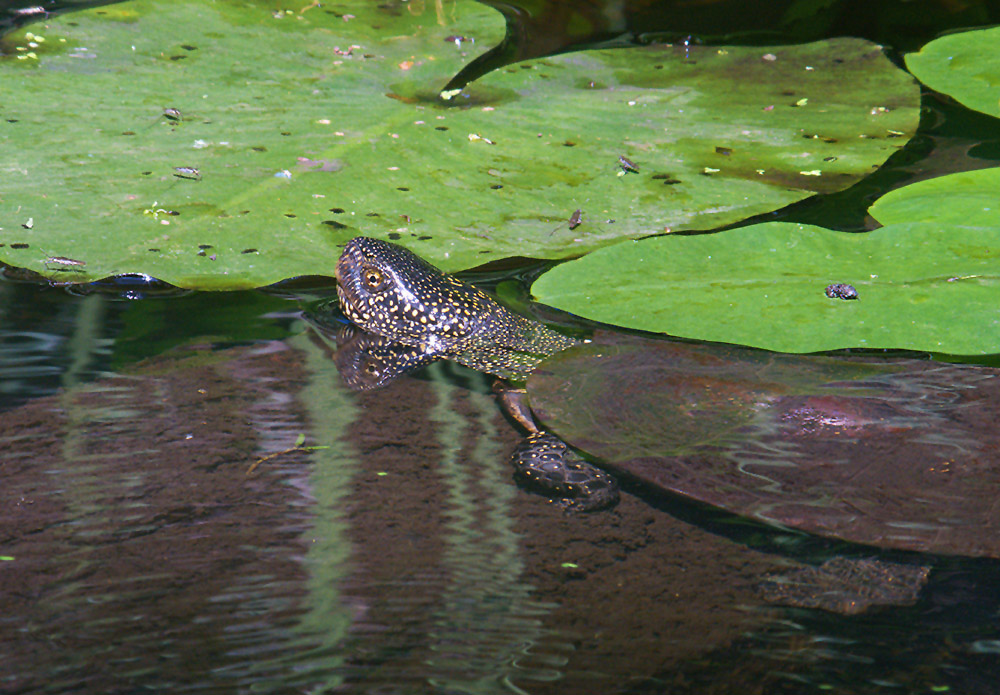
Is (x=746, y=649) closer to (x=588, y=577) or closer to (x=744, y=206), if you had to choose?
(x=588, y=577)

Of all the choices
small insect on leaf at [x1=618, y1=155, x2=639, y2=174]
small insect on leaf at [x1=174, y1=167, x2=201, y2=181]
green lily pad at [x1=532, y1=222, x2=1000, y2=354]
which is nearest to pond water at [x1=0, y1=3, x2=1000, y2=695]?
green lily pad at [x1=532, y1=222, x2=1000, y2=354]

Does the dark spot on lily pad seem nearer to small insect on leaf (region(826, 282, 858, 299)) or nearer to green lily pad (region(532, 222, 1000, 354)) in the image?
green lily pad (region(532, 222, 1000, 354))

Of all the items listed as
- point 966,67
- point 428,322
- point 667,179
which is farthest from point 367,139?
point 966,67

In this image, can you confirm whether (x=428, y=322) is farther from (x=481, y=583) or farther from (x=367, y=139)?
A: (x=481, y=583)

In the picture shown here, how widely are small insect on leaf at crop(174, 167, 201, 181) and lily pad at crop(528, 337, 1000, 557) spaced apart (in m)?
1.65

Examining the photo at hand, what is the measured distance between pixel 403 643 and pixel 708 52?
430 cm

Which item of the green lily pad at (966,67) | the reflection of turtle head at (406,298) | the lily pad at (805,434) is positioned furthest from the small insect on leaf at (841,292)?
the green lily pad at (966,67)

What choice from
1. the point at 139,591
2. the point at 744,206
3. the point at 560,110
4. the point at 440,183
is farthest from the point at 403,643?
the point at 560,110

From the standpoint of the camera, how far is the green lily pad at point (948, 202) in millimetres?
2889

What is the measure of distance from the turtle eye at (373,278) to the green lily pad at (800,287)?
0.59 m

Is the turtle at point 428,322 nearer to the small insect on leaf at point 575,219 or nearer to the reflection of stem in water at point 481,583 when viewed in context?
the reflection of stem in water at point 481,583

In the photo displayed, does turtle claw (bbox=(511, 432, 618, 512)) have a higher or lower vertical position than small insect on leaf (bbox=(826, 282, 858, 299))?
lower

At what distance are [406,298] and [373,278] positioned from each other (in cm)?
17

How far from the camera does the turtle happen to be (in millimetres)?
2709
